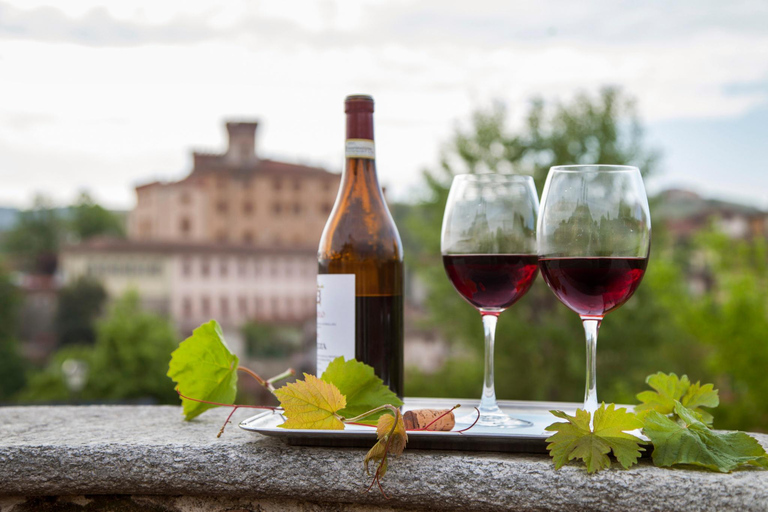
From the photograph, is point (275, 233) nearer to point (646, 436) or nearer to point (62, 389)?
point (62, 389)

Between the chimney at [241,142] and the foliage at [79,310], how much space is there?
10.7 metres

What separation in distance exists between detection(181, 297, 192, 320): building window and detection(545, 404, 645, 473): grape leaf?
139 feet

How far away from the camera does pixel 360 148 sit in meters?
1.54

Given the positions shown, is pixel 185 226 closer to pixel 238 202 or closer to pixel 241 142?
pixel 238 202

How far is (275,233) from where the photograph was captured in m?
45.4

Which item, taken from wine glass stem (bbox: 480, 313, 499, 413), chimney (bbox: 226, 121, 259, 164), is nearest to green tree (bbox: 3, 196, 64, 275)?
chimney (bbox: 226, 121, 259, 164)

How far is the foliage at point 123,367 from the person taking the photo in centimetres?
3575

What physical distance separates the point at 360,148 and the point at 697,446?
852mm

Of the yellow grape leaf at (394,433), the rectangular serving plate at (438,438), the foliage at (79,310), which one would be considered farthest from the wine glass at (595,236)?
the foliage at (79,310)

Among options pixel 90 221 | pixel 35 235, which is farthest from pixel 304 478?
pixel 35 235

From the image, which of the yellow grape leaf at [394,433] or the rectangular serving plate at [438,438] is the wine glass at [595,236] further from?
the yellow grape leaf at [394,433]

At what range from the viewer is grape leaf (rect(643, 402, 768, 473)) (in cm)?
101

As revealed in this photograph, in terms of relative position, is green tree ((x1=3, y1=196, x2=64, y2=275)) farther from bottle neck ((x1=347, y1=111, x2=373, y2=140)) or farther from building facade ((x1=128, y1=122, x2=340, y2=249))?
bottle neck ((x1=347, y1=111, x2=373, y2=140))

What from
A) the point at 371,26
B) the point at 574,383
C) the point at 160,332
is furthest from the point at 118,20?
the point at 574,383
